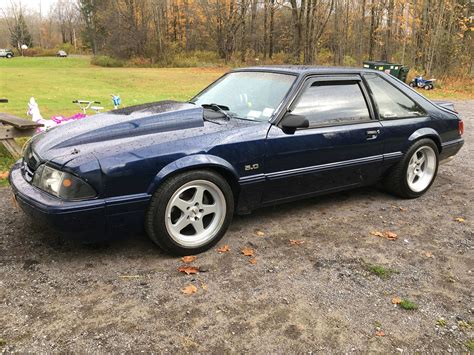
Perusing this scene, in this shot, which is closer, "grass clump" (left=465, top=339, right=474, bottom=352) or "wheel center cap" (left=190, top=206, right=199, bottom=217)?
"grass clump" (left=465, top=339, right=474, bottom=352)

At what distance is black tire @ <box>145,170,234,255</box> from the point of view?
10.6 ft

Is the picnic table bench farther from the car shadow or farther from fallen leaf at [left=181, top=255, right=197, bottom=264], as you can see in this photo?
fallen leaf at [left=181, top=255, right=197, bottom=264]

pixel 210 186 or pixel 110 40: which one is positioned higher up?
pixel 110 40

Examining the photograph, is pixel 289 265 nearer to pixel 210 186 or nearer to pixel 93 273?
pixel 210 186

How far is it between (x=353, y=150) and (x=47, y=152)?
284 cm

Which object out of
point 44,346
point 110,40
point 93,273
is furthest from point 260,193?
point 110,40

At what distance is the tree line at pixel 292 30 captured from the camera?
2445cm

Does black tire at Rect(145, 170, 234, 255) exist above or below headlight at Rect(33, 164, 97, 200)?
below

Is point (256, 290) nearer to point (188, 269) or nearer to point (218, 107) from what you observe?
point (188, 269)

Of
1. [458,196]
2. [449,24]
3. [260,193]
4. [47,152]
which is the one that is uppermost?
[449,24]

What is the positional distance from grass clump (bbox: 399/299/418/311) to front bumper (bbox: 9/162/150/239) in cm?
194

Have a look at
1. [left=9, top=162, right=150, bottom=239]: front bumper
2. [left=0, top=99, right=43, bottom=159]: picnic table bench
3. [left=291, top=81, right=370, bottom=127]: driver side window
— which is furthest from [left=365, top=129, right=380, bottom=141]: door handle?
[left=0, top=99, right=43, bottom=159]: picnic table bench

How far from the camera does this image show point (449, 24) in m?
23.9

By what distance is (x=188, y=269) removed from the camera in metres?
3.25
